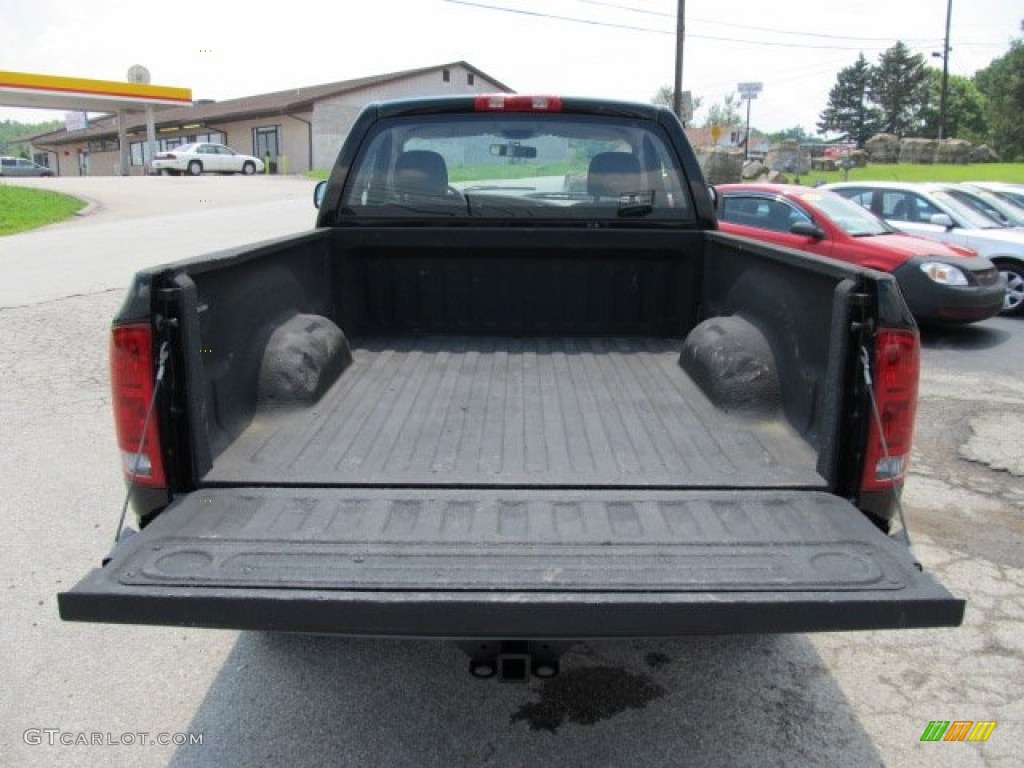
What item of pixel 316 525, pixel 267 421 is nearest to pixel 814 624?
pixel 316 525

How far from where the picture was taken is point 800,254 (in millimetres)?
2883

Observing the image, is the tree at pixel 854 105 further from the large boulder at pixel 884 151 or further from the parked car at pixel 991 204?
the parked car at pixel 991 204

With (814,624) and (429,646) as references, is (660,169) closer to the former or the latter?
(429,646)

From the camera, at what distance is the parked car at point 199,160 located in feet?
131

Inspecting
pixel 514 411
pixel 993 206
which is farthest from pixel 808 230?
pixel 514 411

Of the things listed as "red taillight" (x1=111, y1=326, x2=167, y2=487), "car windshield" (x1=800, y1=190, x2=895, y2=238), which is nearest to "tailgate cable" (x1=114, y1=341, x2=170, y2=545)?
"red taillight" (x1=111, y1=326, x2=167, y2=487)

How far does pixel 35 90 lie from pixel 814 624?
52186 millimetres

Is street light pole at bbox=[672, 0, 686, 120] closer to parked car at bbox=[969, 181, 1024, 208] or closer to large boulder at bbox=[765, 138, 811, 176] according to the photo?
parked car at bbox=[969, 181, 1024, 208]

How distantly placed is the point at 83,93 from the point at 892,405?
51.1 m

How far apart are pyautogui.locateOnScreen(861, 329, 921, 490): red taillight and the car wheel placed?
9.98 meters

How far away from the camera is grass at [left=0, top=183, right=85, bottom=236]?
19047 mm

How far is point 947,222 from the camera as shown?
11297mm

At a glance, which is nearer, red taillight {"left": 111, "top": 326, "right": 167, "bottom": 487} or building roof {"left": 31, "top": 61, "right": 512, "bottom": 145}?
red taillight {"left": 111, "top": 326, "right": 167, "bottom": 487}

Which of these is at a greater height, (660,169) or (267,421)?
(660,169)
